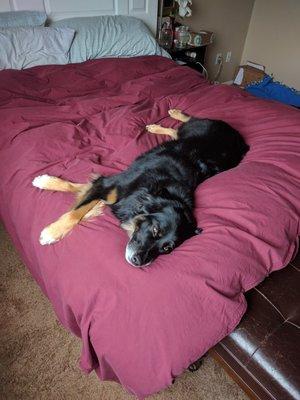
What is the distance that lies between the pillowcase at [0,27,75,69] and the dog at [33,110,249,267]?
55.4 inches

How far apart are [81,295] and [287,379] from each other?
2.42 ft

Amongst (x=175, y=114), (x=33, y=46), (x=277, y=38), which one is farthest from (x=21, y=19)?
(x=277, y=38)

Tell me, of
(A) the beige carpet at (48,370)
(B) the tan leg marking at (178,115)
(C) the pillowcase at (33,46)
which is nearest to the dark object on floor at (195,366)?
(A) the beige carpet at (48,370)

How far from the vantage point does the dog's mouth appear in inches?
41.6

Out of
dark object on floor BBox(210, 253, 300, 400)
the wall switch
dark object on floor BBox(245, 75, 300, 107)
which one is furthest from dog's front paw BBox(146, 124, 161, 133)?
the wall switch

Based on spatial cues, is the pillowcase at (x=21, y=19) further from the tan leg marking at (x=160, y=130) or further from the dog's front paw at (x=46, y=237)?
the dog's front paw at (x=46, y=237)

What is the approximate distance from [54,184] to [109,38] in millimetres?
1970

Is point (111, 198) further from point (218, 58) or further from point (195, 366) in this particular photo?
point (218, 58)

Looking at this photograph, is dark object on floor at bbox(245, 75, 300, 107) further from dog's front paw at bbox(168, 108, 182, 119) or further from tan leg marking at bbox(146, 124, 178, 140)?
tan leg marking at bbox(146, 124, 178, 140)

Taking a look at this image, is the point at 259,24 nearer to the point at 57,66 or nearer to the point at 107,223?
the point at 57,66

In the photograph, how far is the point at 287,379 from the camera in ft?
3.27

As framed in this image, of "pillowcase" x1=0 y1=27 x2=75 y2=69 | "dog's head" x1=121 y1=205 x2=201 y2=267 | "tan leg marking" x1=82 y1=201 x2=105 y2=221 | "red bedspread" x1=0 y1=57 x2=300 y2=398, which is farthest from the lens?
"pillowcase" x1=0 y1=27 x2=75 y2=69

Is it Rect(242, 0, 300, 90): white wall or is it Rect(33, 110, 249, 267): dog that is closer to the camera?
Rect(33, 110, 249, 267): dog

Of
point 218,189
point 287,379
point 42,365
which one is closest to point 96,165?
point 218,189
